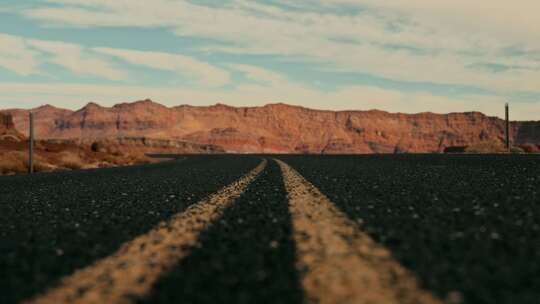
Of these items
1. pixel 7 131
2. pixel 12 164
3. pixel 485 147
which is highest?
pixel 7 131

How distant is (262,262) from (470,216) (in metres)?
3.72

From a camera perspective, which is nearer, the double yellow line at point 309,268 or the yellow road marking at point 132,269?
the double yellow line at point 309,268

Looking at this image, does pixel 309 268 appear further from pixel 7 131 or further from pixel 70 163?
pixel 7 131

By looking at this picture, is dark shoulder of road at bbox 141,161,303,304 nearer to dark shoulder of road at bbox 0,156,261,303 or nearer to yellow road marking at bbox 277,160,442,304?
yellow road marking at bbox 277,160,442,304

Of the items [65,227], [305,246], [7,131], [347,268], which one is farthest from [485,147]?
[347,268]

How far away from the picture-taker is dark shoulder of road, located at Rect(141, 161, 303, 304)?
12.2 feet

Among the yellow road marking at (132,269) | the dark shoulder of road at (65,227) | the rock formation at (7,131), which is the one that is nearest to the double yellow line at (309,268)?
the yellow road marking at (132,269)

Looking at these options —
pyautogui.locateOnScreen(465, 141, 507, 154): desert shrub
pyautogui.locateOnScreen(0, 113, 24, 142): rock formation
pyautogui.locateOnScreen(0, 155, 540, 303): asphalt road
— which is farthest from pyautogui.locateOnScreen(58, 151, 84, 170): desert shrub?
pyautogui.locateOnScreen(465, 141, 507, 154): desert shrub

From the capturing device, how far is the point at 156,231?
669 centimetres

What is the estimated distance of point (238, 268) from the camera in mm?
4562

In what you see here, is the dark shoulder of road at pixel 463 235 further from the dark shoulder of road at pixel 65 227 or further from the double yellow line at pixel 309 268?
the dark shoulder of road at pixel 65 227

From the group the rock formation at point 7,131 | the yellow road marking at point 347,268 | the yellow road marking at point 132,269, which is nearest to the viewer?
the yellow road marking at point 347,268

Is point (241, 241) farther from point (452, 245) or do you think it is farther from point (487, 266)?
point (487, 266)

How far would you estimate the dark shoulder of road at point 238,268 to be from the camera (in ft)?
12.2
